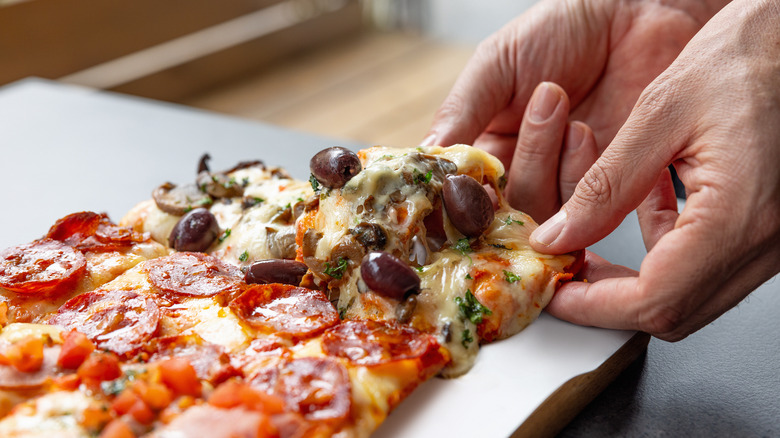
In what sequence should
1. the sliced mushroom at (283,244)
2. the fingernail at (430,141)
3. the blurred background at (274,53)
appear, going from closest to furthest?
the sliced mushroom at (283,244) → the fingernail at (430,141) → the blurred background at (274,53)

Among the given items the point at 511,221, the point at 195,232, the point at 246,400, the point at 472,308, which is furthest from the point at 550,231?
the point at 195,232

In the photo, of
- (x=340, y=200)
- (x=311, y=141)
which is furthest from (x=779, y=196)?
(x=311, y=141)

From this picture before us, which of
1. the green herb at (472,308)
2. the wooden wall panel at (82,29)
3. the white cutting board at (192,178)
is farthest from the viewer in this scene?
the wooden wall panel at (82,29)

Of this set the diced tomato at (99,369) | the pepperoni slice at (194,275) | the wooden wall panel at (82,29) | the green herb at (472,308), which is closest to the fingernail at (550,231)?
A: the green herb at (472,308)

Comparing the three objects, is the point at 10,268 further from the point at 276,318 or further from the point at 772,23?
the point at 772,23

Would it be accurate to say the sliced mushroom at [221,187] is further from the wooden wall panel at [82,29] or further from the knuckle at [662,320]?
the wooden wall panel at [82,29]
